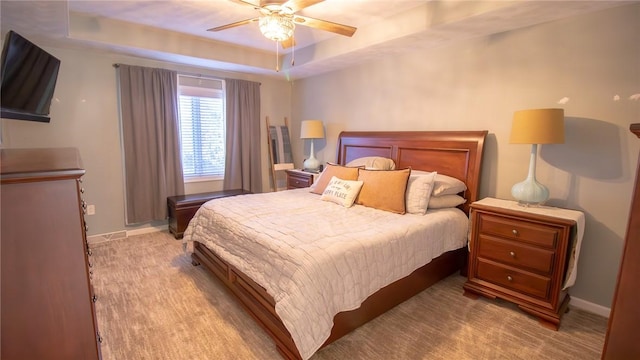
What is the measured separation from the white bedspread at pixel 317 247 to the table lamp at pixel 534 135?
590 millimetres

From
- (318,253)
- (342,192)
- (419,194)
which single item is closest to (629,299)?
(318,253)

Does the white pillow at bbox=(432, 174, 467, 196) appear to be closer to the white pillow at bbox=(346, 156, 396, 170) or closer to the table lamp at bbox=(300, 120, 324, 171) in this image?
the white pillow at bbox=(346, 156, 396, 170)

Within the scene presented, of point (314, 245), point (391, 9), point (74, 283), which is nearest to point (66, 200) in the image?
point (74, 283)

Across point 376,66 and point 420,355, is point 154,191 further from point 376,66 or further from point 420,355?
point 420,355

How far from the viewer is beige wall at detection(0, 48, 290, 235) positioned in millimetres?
3471

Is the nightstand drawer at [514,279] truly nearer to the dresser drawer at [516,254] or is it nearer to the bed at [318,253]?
the dresser drawer at [516,254]

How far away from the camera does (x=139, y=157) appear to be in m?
4.05

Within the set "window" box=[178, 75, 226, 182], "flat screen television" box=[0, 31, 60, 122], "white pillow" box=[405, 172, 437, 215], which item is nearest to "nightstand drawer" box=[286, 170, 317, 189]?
"window" box=[178, 75, 226, 182]

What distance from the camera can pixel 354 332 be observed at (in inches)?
85.0

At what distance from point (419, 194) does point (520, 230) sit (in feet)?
2.67

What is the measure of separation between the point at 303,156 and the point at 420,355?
12.7ft

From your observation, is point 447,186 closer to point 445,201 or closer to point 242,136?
point 445,201

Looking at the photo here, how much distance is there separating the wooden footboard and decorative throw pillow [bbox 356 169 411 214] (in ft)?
1.98

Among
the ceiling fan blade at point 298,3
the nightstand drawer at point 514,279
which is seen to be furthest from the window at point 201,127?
the nightstand drawer at point 514,279
